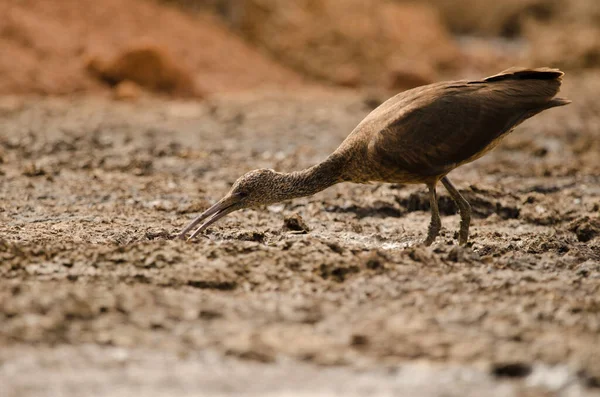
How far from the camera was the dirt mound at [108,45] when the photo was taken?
17.1 metres

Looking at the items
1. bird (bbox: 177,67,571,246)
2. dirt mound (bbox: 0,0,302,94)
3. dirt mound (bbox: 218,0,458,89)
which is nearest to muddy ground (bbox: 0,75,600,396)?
bird (bbox: 177,67,571,246)

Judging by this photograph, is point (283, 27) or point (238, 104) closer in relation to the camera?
point (238, 104)

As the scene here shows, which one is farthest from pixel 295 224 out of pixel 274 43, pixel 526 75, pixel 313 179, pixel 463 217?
pixel 274 43

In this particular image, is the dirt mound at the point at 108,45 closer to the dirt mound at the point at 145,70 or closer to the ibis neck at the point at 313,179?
the dirt mound at the point at 145,70

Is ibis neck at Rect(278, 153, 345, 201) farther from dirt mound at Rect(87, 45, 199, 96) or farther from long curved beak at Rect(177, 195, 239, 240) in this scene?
dirt mound at Rect(87, 45, 199, 96)

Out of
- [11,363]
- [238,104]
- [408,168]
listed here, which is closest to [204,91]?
[238,104]

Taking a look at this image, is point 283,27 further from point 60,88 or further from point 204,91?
point 60,88

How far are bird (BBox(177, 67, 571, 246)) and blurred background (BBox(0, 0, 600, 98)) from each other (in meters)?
9.37

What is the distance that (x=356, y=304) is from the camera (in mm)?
5582

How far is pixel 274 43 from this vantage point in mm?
21984

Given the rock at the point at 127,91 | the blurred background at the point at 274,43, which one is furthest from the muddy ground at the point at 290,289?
the blurred background at the point at 274,43

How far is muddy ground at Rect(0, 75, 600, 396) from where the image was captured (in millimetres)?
4637

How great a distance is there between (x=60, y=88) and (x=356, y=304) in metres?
12.3

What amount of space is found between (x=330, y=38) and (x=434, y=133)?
50.1 feet
